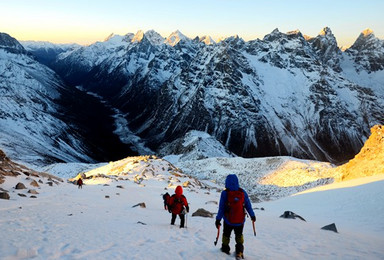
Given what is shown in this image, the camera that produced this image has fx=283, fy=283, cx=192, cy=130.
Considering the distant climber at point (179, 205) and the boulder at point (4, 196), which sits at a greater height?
the distant climber at point (179, 205)

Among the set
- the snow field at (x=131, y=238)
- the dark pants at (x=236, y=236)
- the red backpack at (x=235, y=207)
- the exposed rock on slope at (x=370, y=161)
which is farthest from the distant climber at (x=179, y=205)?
the exposed rock on slope at (x=370, y=161)

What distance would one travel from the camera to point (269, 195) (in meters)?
49.2

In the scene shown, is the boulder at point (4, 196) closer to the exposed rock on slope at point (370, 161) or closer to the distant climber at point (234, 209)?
the distant climber at point (234, 209)

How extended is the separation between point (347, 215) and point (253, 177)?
129ft

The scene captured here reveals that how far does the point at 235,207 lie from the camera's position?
9.30 metres

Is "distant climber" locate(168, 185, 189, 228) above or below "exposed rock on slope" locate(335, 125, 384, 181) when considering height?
above

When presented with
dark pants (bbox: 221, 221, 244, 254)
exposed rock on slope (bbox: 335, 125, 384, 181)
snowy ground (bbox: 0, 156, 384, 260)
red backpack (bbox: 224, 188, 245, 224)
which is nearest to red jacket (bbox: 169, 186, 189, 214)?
snowy ground (bbox: 0, 156, 384, 260)

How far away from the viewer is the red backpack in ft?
30.6

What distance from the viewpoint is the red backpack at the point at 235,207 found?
9312mm

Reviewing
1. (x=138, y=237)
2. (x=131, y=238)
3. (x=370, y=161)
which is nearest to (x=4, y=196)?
(x=131, y=238)

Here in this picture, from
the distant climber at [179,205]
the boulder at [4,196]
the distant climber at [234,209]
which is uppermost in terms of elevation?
the distant climber at [234,209]

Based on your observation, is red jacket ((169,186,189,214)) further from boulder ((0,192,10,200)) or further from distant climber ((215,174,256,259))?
boulder ((0,192,10,200))

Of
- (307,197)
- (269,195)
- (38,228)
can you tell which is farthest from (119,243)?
(269,195)

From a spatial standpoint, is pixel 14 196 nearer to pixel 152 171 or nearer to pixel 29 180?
pixel 29 180
